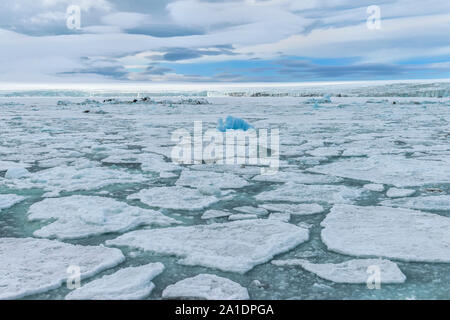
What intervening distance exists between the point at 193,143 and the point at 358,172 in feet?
8.97

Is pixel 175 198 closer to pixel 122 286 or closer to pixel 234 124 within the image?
pixel 122 286

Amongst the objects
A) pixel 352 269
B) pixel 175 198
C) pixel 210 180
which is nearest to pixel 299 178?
pixel 210 180

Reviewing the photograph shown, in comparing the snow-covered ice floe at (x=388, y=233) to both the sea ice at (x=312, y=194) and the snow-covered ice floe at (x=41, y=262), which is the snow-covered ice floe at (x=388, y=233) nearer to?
the sea ice at (x=312, y=194)

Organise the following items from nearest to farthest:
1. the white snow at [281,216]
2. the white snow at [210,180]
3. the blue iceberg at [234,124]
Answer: the white snow at [281,216] < the white snow at [210,180] < the blue iceberg at [234,124]

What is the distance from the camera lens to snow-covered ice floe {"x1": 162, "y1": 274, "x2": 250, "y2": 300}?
141 cm

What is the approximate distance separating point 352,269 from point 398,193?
4.63 feet

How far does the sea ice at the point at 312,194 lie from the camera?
2.71 metres

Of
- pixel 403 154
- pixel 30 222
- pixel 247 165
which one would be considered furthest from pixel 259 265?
pixel 403 154

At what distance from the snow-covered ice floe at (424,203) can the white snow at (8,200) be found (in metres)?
2.36

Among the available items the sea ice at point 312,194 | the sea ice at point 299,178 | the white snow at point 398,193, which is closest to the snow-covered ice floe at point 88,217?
the sea ice at point 312,194

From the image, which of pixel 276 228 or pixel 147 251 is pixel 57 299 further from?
pixel 276 228

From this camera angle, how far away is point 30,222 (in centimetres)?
222

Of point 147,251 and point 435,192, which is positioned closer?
point 147,251

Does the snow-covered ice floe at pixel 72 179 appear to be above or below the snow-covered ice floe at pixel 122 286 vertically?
above
